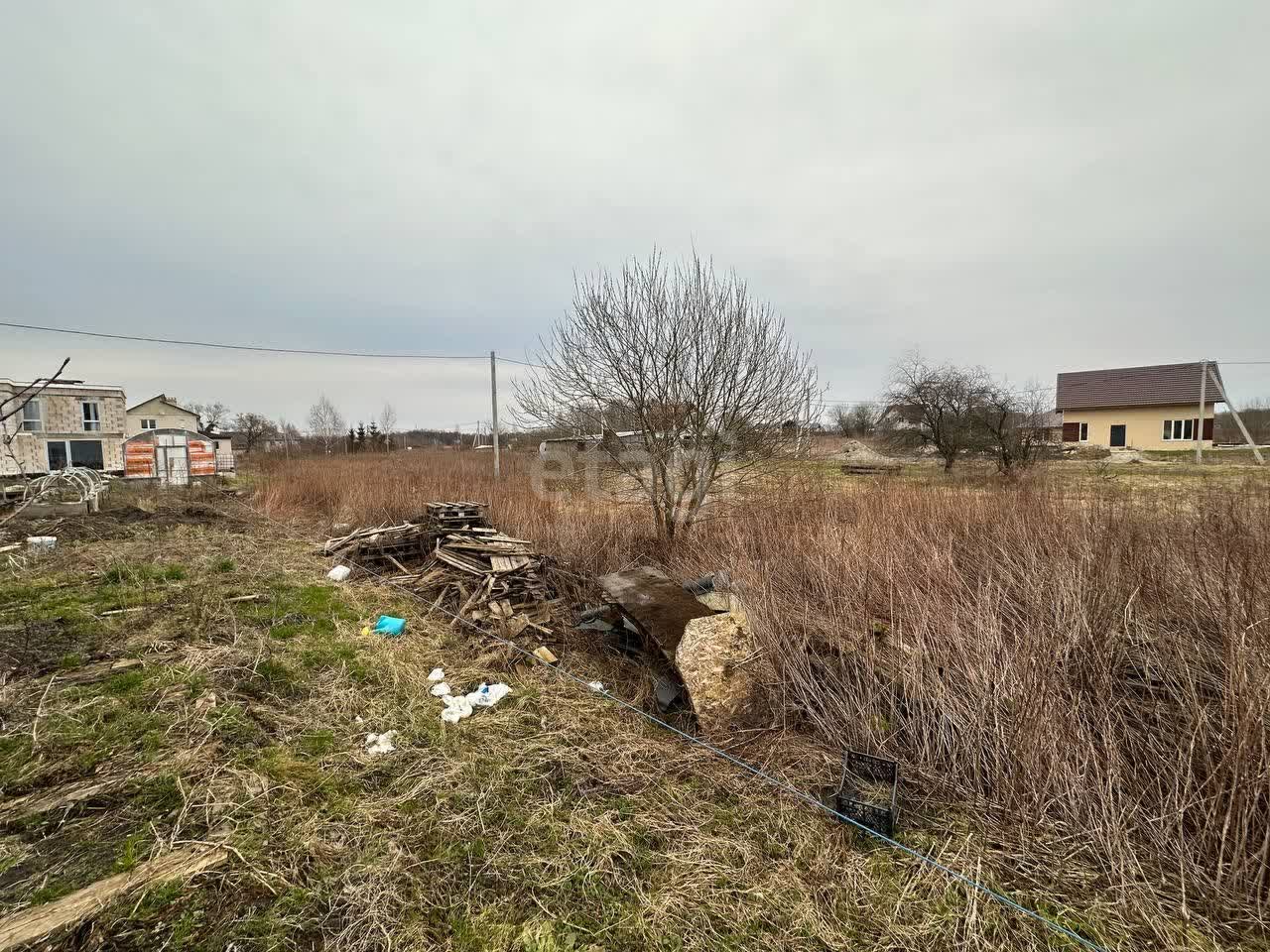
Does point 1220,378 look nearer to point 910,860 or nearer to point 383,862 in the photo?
point 910,860

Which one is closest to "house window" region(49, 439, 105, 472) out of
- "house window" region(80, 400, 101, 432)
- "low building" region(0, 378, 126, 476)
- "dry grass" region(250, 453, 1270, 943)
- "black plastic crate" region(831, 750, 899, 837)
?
"low building" region(0, 378, 126, 476)

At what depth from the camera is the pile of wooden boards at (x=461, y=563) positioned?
5555mm

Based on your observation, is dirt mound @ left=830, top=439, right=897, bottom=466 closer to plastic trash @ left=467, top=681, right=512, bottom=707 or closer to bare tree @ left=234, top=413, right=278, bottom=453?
plastic trash @ left=467, top=681, right=512, bottom=707

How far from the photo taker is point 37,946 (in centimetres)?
177

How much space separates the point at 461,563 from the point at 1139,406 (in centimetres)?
3987

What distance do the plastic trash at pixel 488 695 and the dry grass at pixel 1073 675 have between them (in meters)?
1.97

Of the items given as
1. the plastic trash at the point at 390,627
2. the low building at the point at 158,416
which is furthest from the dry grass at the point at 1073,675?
the low building at the point at 158,416

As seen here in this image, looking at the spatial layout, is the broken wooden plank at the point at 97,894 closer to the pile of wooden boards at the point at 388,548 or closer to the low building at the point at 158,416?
the pile of wooden boards at the point at 388,548

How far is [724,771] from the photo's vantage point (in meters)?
2.92

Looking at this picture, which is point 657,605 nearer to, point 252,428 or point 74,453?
point 74,453

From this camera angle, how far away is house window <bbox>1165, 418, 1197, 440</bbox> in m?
28.3

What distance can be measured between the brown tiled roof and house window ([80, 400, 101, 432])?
183 ft

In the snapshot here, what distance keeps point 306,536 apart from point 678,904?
10.4 m

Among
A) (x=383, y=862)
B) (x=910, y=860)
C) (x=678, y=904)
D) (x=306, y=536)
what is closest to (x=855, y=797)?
(x=910, y=860)
